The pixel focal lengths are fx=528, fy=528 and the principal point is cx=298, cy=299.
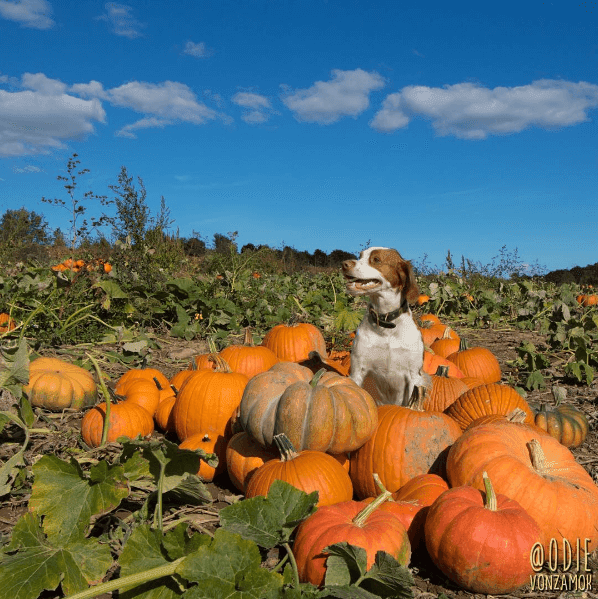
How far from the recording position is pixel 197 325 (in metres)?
7.47

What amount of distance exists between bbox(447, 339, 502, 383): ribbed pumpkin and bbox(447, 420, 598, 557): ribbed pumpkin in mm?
2449

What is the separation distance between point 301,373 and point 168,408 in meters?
1.47

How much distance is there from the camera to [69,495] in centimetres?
243

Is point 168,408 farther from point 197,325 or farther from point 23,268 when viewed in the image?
point 23,268

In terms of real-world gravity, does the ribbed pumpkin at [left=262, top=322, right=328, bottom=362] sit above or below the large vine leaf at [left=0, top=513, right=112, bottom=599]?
above

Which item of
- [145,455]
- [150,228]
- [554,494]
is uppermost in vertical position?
[150,228]

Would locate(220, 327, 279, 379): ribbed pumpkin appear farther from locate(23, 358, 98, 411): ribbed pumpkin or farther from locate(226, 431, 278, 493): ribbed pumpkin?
locate(226, 431, 278, 493): ribbed pumpkin

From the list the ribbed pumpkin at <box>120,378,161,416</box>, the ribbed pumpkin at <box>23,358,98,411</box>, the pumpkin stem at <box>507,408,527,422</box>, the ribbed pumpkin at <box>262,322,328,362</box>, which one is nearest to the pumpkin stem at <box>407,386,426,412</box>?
the pumpkin stem at <box>507,408,527,422</box>

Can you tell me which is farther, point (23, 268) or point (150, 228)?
point (150, 228)

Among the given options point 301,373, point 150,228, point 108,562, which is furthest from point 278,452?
point 150,228

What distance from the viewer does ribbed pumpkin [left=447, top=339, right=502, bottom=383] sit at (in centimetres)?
551

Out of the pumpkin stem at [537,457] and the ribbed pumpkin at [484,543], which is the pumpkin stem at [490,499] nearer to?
the ribbed pumpkin at [484,543]

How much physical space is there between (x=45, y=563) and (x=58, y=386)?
2.53 m

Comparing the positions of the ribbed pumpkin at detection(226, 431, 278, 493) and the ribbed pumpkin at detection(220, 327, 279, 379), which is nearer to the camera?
the ribbed pumpkin at detection(226, 431, 278, 493)
